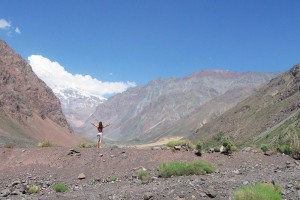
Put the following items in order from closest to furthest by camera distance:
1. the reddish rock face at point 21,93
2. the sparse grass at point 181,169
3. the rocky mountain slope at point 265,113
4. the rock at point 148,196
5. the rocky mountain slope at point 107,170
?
the rock at point 148,196 → the rocky mountain slope at point 107,170 → the sparse grass at point 181,169 → the rocky mountain slope at point 265,113 → the reddish rock face at point 21,93

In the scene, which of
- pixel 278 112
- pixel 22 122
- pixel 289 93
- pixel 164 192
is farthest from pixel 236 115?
pixel 164 192

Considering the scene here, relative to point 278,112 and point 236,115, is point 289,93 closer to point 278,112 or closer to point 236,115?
point 278,112

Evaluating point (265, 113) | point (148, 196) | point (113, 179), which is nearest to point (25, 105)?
point (265, 113)

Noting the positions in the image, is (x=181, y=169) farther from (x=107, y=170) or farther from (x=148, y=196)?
(x=148, y=196)

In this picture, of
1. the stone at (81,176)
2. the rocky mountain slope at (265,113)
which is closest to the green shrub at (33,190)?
the stone at (81,176)

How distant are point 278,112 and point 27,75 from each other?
8084cm

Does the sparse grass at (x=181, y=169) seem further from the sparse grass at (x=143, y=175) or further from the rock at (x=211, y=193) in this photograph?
the rock at (x=211, y=193)

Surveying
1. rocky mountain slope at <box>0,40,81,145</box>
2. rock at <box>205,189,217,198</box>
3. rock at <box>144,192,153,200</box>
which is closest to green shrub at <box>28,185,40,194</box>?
rock at <box>144,192,153,200</box>

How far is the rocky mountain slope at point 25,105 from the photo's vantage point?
10697cm

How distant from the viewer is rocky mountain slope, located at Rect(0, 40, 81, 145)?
107 meters

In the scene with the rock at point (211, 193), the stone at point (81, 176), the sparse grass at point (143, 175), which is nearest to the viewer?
the rock at point (211, 193)

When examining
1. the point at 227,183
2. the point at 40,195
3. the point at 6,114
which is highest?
the point at 6,114

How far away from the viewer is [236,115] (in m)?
124

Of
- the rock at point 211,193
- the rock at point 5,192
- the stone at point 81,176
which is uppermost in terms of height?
the rock at point 211,193
